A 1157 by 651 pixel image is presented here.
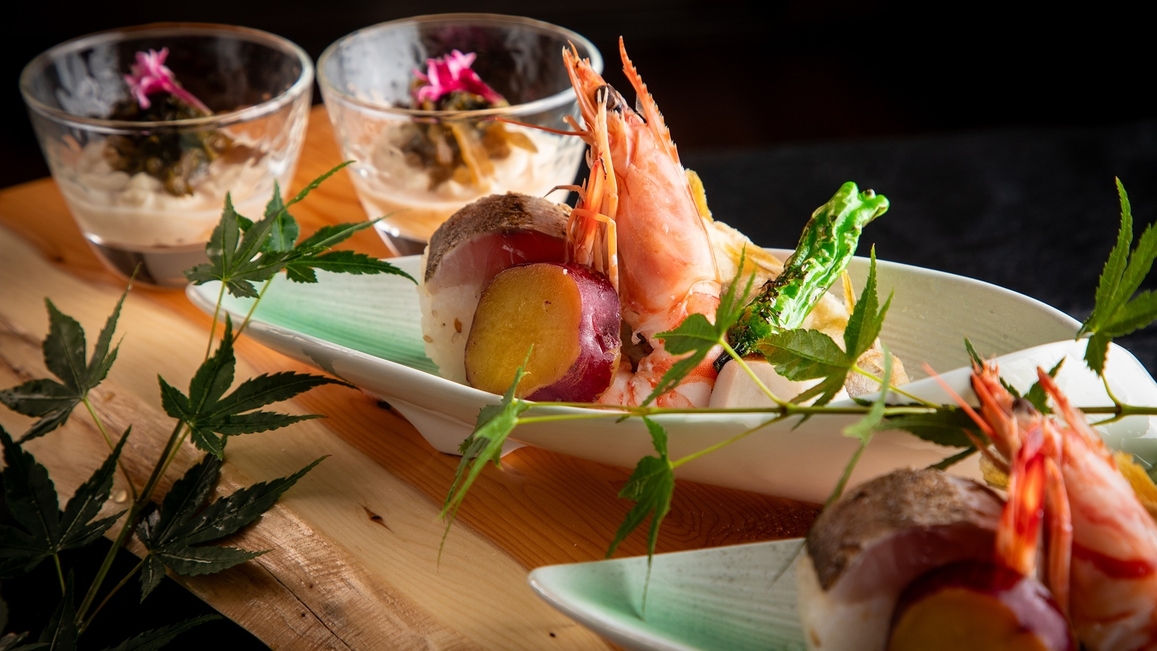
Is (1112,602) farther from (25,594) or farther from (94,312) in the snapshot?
(94,312)

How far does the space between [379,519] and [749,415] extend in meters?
0.32

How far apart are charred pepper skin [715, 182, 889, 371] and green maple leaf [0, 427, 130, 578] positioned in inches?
19.7

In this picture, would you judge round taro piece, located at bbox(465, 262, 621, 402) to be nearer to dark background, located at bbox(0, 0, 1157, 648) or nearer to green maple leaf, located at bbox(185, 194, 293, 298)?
green maple leaf, located at bbox(185, 194, 293, 298)

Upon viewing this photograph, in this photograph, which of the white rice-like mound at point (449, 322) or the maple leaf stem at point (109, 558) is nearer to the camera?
the maple leaf stem at point (109, 558)

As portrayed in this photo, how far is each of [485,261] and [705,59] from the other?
8.99 feet

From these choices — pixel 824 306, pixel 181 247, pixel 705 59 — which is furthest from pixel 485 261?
pixel 705 59

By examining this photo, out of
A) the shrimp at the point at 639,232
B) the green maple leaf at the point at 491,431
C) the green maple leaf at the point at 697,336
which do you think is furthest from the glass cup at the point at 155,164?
the green maple leaf at the point at 697,336

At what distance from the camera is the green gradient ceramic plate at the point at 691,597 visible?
25.7 inches

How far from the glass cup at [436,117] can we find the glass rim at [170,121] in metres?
0.05

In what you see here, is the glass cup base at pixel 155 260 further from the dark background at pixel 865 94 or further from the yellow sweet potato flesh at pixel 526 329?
the dark background at pixel 865 94

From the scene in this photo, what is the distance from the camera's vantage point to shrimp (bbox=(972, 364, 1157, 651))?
0.57m

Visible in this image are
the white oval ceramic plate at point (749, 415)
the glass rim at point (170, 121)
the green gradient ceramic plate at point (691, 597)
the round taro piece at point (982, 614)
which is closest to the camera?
the round taro piece at point (982, 614)

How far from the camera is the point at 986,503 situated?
61 centimetres

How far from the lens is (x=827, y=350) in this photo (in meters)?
0.73
